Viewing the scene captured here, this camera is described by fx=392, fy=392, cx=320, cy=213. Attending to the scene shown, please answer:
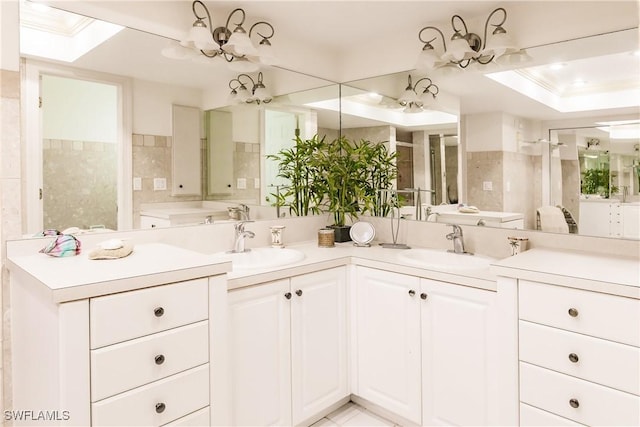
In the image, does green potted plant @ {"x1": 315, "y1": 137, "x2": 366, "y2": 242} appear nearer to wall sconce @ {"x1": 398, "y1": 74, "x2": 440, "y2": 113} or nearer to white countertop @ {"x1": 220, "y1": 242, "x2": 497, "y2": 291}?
white countertop @ {"x1": 220, "y1": 242, "x2": 497, "y2": 291}

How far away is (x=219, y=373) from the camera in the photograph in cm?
146

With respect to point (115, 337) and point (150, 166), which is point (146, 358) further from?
point (150, 166)

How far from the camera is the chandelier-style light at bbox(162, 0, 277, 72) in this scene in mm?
1979

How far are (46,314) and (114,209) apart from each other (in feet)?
2.45

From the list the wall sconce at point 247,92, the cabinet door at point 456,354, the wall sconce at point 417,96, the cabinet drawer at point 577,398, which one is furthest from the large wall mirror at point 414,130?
the cabinet drawer at point 577,398

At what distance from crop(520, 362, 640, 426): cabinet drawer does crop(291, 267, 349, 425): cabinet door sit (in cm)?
91

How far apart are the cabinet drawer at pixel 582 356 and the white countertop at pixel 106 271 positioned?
3.90ft

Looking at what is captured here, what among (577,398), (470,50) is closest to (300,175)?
(470,50)

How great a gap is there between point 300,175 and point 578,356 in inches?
73.4

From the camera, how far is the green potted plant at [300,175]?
2.66 m

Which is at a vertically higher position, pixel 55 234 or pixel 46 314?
pixel 55 234

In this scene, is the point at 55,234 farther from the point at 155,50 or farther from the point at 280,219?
the point at 280,219

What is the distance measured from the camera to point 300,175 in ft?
8.93

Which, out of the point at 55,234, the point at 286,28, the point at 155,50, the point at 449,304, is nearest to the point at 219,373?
the point at 55,234
